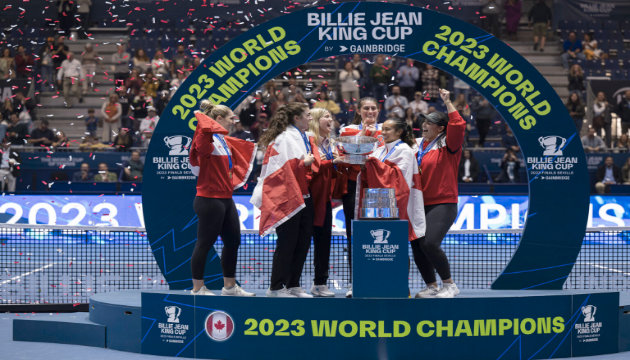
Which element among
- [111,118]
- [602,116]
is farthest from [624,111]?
[111,118]

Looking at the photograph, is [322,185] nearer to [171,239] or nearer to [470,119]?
[171,239]

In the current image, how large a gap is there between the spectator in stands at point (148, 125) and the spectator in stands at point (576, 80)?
11.1 m

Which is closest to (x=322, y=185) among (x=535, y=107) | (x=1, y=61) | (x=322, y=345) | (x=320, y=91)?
(x=322, y=345)

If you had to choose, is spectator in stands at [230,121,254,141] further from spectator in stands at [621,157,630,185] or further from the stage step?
the stage step

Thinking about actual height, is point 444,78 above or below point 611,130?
above

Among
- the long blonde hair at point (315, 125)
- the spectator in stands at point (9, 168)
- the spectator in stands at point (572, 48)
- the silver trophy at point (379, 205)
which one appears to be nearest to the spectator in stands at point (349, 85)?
the spectator in stands at point (572, 48)

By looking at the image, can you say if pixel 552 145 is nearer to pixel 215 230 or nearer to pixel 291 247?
pixel 291 247

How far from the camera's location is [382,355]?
7.85m

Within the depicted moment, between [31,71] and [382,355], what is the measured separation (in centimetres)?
1907

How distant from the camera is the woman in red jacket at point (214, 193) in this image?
827cm

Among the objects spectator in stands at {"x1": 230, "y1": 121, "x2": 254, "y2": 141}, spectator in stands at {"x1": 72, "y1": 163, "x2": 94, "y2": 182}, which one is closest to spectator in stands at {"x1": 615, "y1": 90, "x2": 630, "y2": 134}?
spectator in stands at {"x1": 230, "y1": 121, "x2": 254, "y2": 141}

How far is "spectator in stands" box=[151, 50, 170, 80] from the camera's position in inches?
891

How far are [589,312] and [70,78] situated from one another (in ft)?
61.4

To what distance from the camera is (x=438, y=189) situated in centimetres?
842
